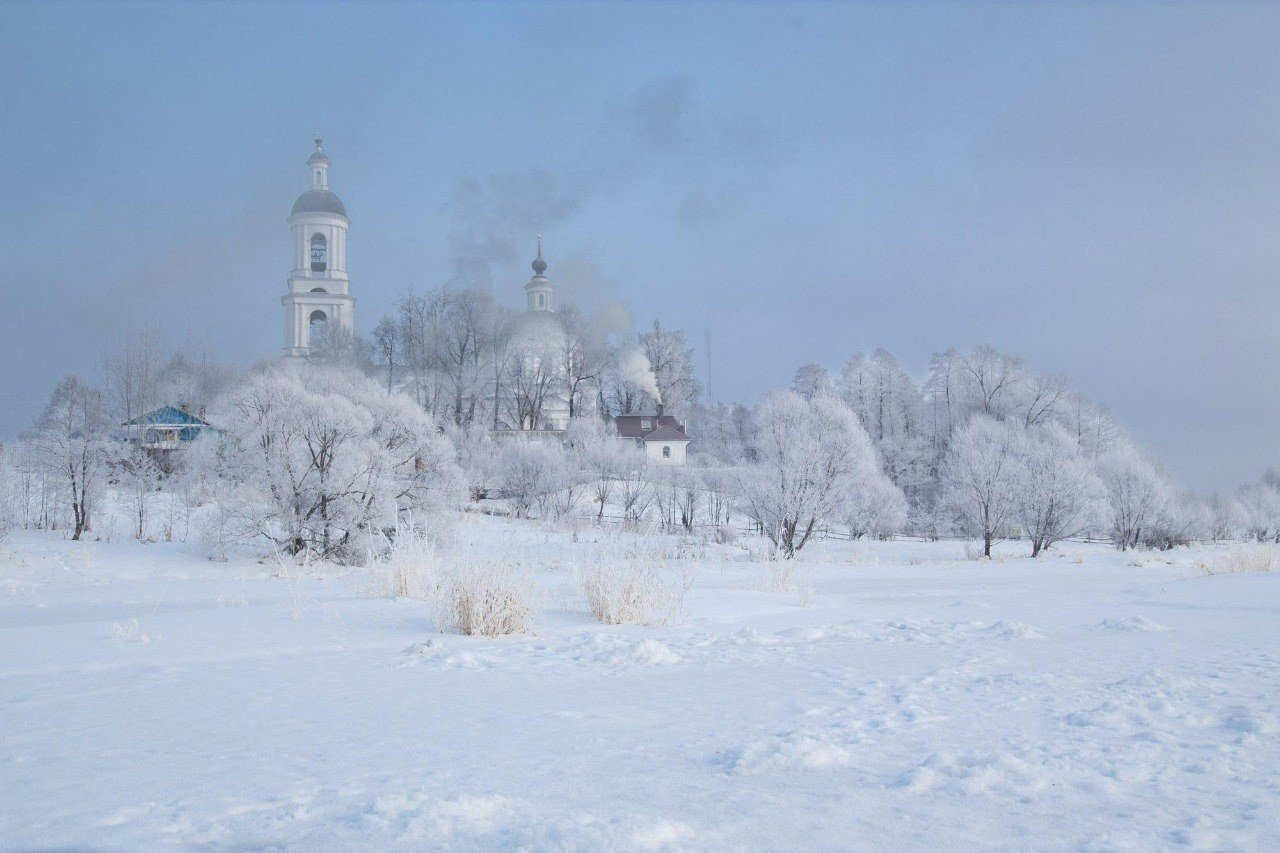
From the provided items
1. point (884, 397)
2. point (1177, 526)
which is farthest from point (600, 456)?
point (1177, 526)

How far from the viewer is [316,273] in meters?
64.0

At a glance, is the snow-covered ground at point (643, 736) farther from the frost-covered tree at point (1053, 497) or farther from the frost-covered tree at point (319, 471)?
the frost-covered tree at point (1053, 497)

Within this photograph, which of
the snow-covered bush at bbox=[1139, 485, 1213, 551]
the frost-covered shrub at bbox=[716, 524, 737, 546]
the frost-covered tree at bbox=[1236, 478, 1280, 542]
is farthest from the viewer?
the frost-covered tree at bbox=[1236, 478, 1280, 542]

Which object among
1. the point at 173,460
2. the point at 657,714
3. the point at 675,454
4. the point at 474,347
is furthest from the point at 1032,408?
the point at 657,714

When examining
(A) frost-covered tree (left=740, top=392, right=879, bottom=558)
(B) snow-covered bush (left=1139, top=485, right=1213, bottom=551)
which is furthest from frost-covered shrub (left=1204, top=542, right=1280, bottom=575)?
(B) snow-covered bush (left=1139, top=485, right=1213, bottom=551)

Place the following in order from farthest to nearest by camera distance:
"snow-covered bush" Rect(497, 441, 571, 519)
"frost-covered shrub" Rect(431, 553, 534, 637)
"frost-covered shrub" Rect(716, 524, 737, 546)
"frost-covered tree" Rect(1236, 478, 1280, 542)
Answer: "frost-covered tree" Rect(1236, 478, 1280, 542) → "snow-covered bush" Rect(497, 441, 571, 519) → "frost-covered shrub" Rect(716, 524, 737, 546) → "frost-covered shrub" Rect(431, 553, 534, 637)

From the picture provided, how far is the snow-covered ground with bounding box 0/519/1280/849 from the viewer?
2355 mm

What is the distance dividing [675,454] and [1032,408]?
23.7 metres

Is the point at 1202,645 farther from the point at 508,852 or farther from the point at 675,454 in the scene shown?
the point at 675,454

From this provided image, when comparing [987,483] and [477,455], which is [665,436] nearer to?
[477,455]

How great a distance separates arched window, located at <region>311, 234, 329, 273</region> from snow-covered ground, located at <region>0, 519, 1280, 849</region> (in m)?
62.9

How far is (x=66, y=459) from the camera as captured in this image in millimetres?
24109

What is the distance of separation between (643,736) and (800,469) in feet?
80.9

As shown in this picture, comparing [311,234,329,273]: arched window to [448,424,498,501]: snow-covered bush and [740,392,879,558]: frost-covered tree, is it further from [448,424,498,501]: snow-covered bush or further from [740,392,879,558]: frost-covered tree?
[740,392,879,558]: frost-covered tree
